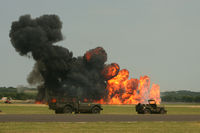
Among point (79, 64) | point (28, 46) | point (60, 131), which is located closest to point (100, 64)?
point (79, 64)

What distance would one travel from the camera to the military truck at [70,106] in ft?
127

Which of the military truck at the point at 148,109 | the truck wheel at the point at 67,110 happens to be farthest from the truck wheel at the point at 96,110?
the military truck at the point at 148,109

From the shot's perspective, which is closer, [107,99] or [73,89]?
[73,89]

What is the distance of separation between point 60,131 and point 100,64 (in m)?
79.8

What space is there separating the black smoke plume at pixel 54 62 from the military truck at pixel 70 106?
163ft

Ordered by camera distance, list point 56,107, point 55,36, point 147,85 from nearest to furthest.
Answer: point 56,107 < point 55,36 < point 147,85

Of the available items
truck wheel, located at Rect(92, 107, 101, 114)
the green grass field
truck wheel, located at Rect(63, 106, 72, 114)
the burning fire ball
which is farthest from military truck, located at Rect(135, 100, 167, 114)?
the burning fire ball

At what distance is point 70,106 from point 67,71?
5706 centimetres

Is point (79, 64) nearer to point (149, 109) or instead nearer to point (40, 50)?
point (40, 50)

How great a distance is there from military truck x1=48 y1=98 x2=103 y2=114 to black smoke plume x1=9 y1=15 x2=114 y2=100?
163ft

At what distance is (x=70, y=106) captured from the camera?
38.9 m

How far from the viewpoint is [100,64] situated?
98875 millimetres

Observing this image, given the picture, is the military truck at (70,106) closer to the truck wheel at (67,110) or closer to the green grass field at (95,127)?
the truck wheel at (67,110)

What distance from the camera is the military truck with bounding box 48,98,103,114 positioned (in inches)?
1519
